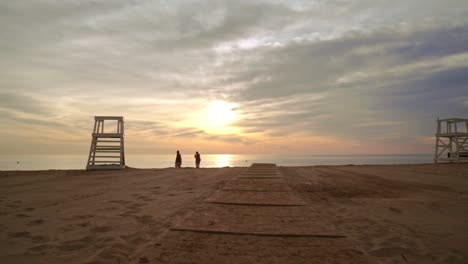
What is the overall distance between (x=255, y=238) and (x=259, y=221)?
0.89m

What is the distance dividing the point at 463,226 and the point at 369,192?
375 centimetres

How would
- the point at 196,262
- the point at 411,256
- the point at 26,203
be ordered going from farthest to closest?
the point at 26,203 → the point at 411,256 → the point at 196,262

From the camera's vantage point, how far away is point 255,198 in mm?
7062

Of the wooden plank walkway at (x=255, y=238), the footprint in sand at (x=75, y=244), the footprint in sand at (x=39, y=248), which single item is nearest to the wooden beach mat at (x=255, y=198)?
the wooden plank walkway at (x=255, y=238)

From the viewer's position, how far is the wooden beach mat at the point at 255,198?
6.50 m

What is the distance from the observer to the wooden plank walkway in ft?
11.1

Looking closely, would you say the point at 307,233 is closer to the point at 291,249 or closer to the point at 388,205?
the point at 291,249

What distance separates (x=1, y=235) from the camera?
4.14 metres

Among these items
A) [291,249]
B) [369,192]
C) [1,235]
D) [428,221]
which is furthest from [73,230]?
[369,192]

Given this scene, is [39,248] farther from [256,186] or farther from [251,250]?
[256,186]

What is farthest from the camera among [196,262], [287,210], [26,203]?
[26,203]

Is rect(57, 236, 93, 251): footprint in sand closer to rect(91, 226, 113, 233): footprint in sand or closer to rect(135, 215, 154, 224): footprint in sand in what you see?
rect(91, 226, 113, 233): footprint in sand

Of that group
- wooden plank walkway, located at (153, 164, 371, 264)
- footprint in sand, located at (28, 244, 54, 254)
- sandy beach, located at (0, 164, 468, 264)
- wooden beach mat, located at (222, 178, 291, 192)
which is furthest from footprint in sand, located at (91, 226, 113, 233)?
wooden beach mat, located at (222, 178, 291, 192)

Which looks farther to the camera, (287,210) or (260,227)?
(287,210)
